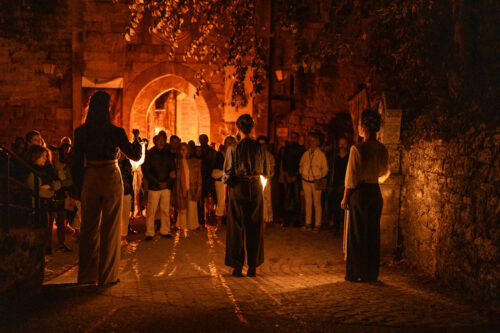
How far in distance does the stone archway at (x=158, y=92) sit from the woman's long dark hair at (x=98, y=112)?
31.7 ft

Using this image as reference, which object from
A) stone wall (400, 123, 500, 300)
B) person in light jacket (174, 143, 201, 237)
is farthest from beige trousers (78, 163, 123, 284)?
person in light jacket (174, 143, 201, 237)

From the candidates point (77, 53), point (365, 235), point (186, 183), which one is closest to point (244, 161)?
point (365, 235)

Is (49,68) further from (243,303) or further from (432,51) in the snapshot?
(243,303)

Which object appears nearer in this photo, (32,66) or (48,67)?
(48,67)

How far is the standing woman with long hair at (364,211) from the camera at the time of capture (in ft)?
21.4

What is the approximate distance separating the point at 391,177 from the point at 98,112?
455 cm

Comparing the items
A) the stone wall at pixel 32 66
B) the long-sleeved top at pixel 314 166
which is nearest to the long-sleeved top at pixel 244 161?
the long-sleeved top at pixel 314 166

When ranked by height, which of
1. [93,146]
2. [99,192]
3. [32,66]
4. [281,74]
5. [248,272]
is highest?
[32,66]

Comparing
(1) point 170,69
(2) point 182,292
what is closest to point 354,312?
(2) point 182,292

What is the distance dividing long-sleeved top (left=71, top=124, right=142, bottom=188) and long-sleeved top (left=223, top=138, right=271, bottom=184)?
1596 mm

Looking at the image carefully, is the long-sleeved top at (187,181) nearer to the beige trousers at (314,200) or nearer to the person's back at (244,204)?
the beige trousers at (314,200)

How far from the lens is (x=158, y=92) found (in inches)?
622

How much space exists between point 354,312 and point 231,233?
2423 millimetres

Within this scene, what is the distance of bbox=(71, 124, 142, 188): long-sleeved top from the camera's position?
6.05m
